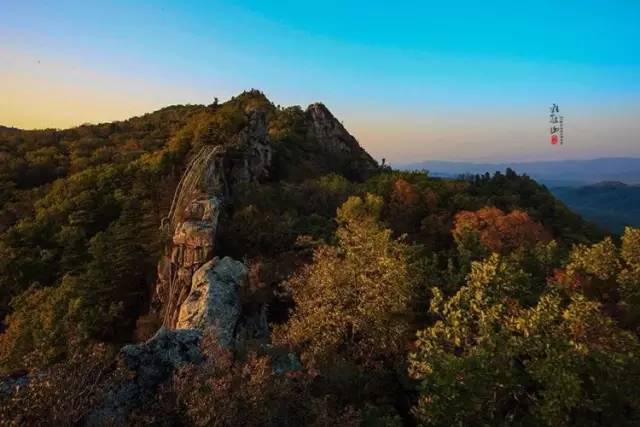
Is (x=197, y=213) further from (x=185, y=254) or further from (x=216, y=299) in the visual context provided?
(x=216, y=299)

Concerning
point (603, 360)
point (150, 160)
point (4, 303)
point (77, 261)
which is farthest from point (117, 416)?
point (150, 160)

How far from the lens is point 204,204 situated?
38.2 meters

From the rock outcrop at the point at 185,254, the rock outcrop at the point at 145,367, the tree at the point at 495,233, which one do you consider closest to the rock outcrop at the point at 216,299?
the rock outcrop at the point at 185,254

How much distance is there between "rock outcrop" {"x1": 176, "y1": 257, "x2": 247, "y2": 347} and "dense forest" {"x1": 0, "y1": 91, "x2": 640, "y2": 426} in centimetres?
103

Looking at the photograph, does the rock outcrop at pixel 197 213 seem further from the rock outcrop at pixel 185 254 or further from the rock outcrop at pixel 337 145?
the rock outcrop at pixel 337 145

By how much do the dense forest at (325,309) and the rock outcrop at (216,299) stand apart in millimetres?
1035

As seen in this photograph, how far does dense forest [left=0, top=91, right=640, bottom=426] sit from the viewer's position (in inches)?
462

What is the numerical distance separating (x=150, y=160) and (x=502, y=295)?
155 ft

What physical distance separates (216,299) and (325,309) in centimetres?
813

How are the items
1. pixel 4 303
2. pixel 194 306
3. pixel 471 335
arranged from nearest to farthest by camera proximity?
pixel 471 335 < pixel 194 306 < pixel 4 303

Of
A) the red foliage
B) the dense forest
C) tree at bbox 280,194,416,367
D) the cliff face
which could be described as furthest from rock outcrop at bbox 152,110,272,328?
the red foliage

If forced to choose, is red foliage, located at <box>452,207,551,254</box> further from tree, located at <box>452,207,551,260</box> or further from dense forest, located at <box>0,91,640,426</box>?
dense forest, located at <box>0,91,640,426</box>

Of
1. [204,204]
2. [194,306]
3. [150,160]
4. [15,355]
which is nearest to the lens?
[194,306]

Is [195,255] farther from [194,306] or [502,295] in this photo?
[502,295]
